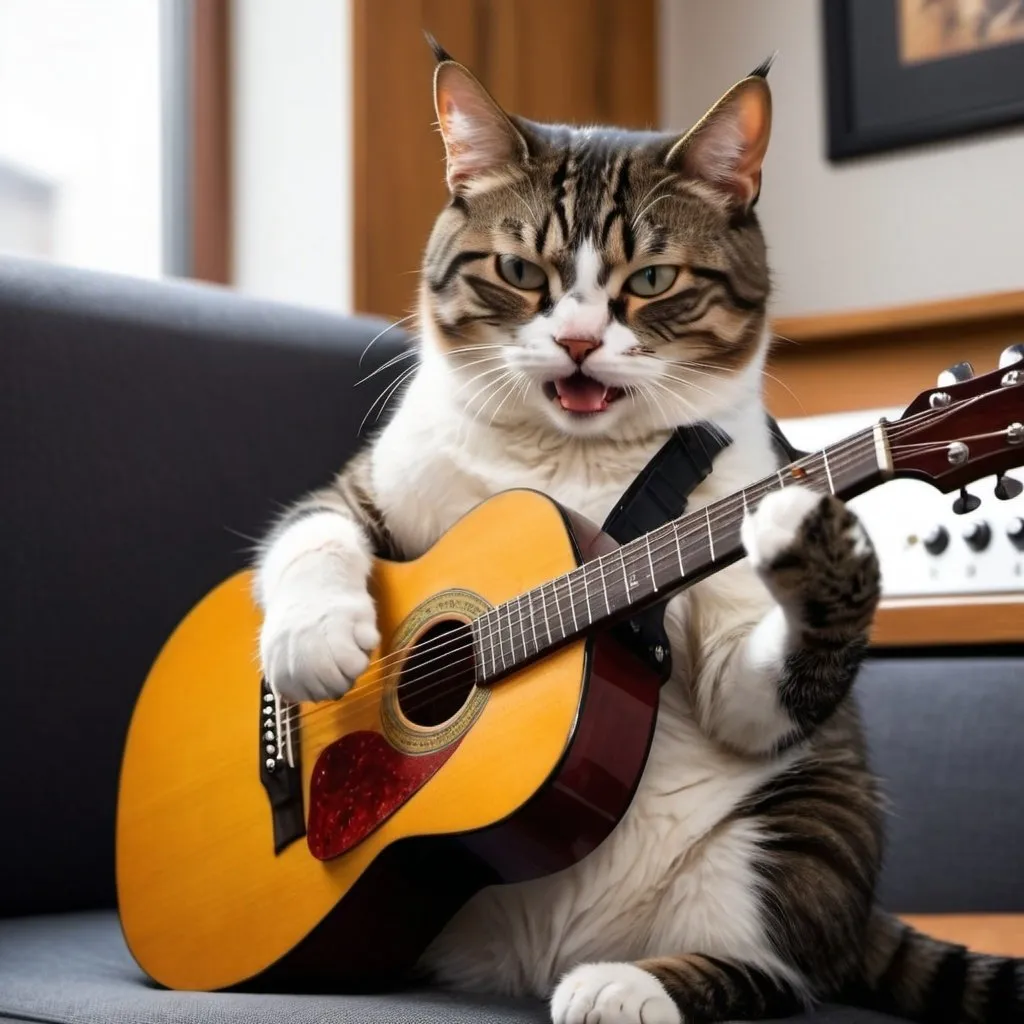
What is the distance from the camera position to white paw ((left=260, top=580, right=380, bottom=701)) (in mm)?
853

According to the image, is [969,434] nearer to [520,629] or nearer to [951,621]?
[520,629]

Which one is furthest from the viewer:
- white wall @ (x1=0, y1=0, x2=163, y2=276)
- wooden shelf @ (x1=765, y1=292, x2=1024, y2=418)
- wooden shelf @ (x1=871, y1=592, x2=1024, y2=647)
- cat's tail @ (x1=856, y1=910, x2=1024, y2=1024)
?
white wall @ (x1=0, y1=0, x2=163, y2=276)

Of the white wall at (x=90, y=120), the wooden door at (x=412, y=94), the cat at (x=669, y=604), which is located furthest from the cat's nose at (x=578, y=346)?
the white wall at (x=90, y=120)

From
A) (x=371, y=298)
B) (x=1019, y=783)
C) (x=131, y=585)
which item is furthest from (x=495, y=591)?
(x=371, y=298)

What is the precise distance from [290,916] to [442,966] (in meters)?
0.12

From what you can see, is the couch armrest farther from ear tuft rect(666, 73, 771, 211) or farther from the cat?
ear tuft rect(666, 73, 771, 211)

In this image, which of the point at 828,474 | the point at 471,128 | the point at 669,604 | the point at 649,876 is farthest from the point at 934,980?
the point at 471,128

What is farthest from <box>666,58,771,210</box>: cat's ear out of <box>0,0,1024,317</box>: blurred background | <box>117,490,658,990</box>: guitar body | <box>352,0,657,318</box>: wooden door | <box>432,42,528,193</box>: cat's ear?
<box>0,0,1024,317</box>: blurred background

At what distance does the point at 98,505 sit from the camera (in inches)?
51.3

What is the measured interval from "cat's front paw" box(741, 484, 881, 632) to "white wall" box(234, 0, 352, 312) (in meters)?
1.39

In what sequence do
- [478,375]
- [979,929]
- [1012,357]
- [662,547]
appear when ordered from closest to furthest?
[1012,357] → [662,547] → [478,375] → [979,929]

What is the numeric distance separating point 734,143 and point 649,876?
553 millimetres

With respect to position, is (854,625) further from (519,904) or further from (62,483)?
(62,483)

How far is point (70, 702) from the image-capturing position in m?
1.27
